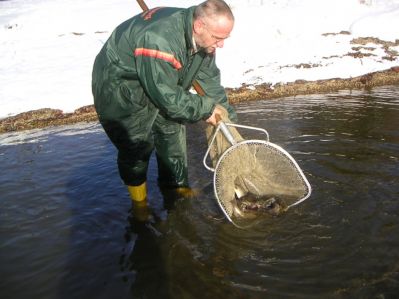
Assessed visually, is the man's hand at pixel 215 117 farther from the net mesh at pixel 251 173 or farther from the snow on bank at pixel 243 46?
the snow on bank at pixel 243 46

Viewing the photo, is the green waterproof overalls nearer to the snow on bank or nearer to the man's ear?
the man's ear

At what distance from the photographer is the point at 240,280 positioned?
372cm

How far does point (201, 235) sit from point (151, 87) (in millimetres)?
1796

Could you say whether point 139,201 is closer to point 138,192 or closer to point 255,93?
point 138,192

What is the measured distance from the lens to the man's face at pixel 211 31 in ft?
11.9

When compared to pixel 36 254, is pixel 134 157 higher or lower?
higher

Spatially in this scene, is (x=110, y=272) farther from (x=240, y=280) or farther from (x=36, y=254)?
(x=240, y=280)

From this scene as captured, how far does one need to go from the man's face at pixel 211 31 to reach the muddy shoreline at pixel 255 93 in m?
6.54

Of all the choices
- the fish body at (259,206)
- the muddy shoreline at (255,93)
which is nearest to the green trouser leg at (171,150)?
the fish body at (259,206)

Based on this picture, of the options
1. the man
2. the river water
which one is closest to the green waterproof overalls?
the man

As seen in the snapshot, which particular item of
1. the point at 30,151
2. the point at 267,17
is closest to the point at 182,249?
the point at 30,151

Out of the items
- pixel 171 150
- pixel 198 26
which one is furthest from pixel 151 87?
pixel 171 150

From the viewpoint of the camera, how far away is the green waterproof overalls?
3.71 m

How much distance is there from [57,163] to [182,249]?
12.5 ft
